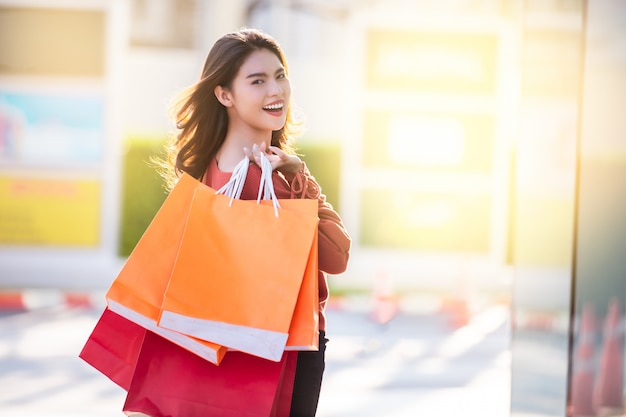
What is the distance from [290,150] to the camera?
2.77 m

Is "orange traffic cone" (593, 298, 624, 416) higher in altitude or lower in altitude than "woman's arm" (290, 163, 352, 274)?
lower

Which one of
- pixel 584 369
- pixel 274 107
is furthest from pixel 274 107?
pixel 584 369

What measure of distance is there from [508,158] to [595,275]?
9455 mm

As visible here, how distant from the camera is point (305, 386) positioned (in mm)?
2326

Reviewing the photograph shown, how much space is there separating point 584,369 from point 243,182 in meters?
1.29

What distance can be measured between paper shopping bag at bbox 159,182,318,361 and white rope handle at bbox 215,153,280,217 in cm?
5

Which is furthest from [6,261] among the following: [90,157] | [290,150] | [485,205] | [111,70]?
[290,150]

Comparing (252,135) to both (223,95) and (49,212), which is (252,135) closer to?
(223,95)

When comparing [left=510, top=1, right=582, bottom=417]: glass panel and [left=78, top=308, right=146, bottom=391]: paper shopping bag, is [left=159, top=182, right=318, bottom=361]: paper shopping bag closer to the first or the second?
[left=78, top=308, right=146, bottom=391]: paper shopping bag

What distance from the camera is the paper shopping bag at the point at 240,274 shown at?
2.06 meters

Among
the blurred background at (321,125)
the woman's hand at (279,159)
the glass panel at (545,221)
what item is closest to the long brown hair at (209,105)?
the woman's hand at (279,159)

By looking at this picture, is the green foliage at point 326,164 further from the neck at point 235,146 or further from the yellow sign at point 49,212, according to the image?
the neck at point 235,146

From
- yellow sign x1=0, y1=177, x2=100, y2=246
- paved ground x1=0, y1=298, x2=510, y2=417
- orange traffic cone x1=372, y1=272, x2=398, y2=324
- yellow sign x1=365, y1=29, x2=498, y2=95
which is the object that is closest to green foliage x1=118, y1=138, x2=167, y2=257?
yellow sign x1=0, y1=177, x2=100, y2=246

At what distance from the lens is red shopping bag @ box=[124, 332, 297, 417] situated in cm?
217
